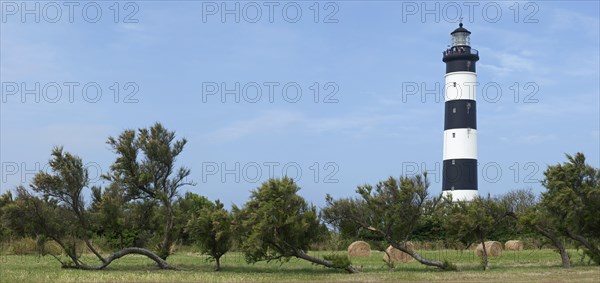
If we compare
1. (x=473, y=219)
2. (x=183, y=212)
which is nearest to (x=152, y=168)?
(x=183, y=212)

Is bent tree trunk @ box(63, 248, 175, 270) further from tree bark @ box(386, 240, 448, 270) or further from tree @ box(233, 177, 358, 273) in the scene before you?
tree bark @ box(386, 240, 448, 270)

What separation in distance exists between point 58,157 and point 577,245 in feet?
75.8

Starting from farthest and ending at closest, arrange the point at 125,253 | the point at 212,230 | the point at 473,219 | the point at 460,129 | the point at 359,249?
the point at 460,129, the point at 359,249, the point at 125,253, the point at 473,219, the point at 212,230

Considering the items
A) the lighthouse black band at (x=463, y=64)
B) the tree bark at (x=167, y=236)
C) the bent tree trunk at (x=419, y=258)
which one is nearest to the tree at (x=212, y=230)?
the tree bark at (x=167, y=236)

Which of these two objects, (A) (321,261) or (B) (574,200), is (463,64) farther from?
(A) (321,261)

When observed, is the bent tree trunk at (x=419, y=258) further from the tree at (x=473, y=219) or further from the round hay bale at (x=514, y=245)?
the round hay bale at (x=514, y=245)

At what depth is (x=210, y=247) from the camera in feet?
104

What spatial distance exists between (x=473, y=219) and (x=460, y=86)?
3555 cm

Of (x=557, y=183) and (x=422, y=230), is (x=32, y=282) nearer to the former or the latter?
(x=557, y=183)

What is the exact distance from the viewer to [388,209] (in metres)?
30.9

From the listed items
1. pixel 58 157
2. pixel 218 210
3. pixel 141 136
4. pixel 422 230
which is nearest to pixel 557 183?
pixel 218 210

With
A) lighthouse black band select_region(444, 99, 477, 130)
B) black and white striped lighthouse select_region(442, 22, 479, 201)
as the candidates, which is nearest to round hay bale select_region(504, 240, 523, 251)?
black and white striped lighthouse select_region(442, 22, 479, 201)

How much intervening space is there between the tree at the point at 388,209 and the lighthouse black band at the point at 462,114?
34774 mm

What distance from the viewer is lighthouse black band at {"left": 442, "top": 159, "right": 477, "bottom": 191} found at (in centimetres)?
6438
